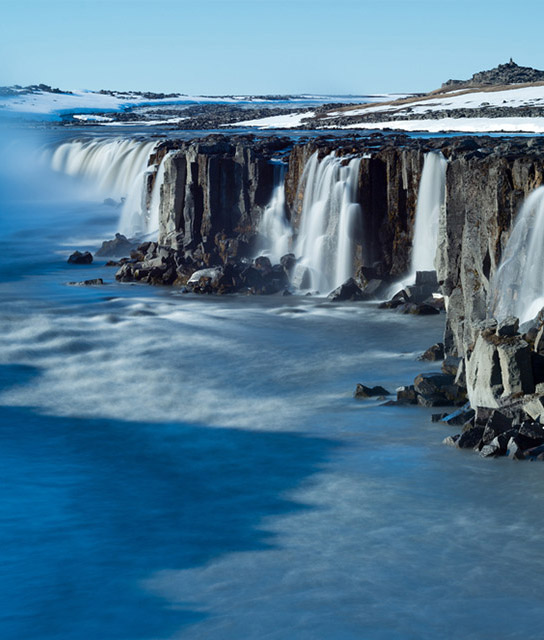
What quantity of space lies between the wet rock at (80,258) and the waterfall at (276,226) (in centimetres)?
746

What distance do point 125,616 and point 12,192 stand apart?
5905cm

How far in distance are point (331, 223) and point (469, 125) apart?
32.7 m

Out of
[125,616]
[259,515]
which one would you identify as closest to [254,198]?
[259,515]

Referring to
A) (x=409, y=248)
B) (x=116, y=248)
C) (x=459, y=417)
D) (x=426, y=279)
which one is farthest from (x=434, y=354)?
(x=116, y=248)

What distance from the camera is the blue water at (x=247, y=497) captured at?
35.3 feet

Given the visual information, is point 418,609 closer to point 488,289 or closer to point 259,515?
point 259,515

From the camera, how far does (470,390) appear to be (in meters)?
17.8

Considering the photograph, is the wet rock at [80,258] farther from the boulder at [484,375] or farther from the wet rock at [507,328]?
the wet rock at [507,328]

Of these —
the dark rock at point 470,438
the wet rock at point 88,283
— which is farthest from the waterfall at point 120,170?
the dark rock at point 470,438

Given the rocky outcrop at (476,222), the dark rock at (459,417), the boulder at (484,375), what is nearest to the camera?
the boulder at (484,375)

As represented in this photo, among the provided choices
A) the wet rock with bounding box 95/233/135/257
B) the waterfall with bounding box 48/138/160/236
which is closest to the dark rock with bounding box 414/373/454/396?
the wet rock with bounding box 95/233/135/257

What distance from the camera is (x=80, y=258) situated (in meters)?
40.5

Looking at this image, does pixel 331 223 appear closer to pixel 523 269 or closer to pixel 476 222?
pixel 476 222

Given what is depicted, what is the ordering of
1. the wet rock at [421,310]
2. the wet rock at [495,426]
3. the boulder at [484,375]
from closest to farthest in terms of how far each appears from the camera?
the wet rock at [495,426], the boulder at [484,375], the wet rock at [421,310]
